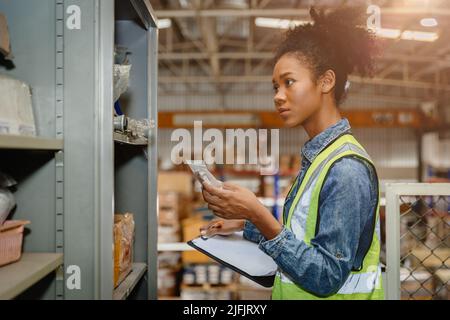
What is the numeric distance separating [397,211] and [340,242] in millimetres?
776

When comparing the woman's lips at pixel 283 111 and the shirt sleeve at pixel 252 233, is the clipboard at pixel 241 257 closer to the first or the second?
the shirt sleeve at pixel 252 233

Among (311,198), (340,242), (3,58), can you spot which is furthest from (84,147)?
(340,242)

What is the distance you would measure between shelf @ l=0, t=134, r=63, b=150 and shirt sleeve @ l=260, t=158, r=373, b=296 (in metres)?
0.77

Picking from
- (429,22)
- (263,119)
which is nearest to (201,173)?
(429,22)

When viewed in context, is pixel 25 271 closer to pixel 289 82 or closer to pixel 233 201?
pixel 233 201

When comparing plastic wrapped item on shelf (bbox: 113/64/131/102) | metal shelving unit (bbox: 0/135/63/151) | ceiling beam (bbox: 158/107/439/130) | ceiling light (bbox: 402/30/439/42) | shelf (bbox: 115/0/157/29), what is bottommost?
metal shelving unit (bbox: 0/135/63/151)

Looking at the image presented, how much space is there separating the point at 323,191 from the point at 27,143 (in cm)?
93

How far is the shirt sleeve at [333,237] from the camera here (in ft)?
4.24

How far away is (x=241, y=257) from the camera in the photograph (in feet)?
5.53

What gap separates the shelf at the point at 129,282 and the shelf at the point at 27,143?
2.05ft

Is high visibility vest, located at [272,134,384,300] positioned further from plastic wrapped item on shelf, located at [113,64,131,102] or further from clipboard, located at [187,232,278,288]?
plastic wrapped item on shelf, located at [113,64,131,102]

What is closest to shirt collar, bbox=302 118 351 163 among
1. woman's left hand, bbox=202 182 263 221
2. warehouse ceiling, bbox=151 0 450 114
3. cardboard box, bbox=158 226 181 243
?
woman's left hand, bbox=202 182 263 221

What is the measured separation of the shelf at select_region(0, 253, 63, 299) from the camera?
1059 millimetres
